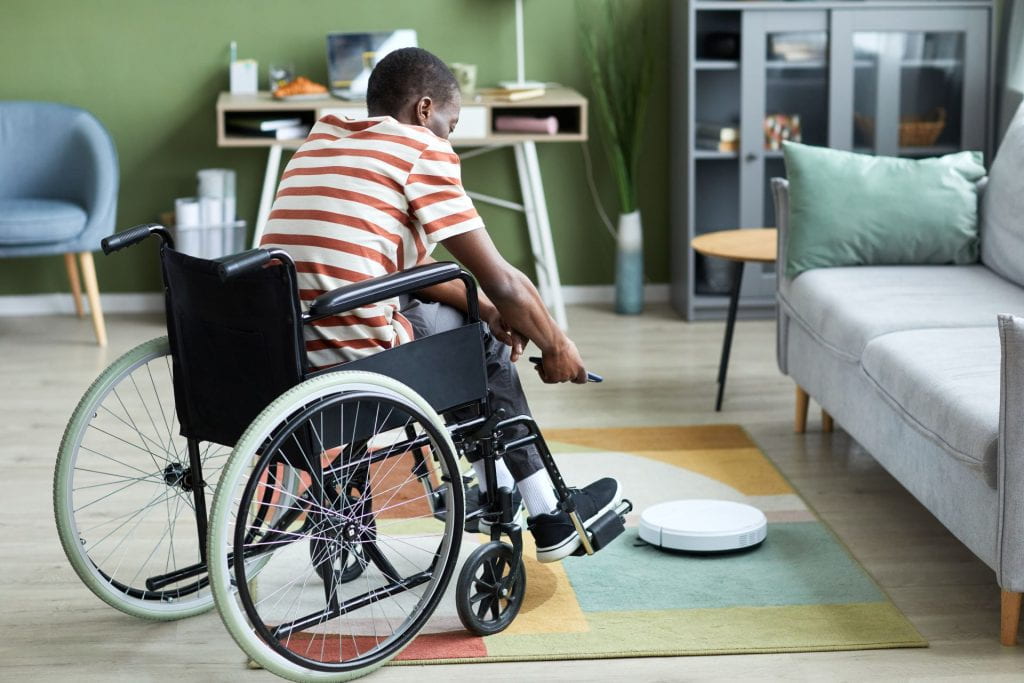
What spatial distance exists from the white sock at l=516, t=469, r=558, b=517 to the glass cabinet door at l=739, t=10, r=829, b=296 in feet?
8.16

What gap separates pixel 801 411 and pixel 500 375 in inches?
52.3

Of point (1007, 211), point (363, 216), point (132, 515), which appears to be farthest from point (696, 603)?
point (1007, 211)

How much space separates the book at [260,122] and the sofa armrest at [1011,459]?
9.22ft

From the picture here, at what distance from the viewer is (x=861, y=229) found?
10.8 ft

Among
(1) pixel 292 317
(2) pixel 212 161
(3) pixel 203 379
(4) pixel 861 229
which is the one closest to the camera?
(1) pixel 292 317

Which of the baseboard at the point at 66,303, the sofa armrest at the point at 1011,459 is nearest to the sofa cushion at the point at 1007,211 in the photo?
the sofa armrest at the point at 1011,459

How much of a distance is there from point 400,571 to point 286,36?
8.99 feet

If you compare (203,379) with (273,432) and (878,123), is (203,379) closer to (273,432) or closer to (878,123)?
(273,432)

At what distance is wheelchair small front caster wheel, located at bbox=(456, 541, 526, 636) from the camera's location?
2.20 m

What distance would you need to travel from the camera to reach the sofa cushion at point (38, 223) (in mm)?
4246

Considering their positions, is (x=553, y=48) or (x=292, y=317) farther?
(x=553, y=48)

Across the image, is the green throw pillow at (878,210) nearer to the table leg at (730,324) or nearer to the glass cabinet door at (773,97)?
the table leg at (730,324)

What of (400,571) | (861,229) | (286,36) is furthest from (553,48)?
(400,571)

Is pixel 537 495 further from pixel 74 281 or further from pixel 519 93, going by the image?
pixel 74 281
